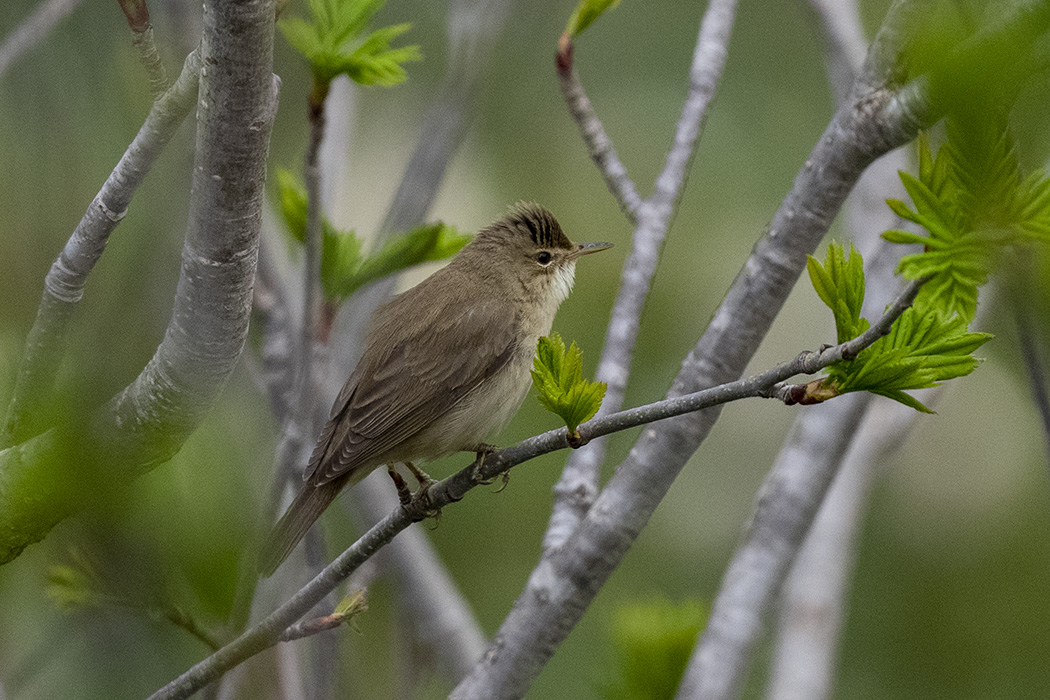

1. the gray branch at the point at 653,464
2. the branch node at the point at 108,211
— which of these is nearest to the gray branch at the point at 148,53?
the branch node at the point at 108,211

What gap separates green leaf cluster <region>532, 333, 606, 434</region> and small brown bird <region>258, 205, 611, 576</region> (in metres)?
1.48

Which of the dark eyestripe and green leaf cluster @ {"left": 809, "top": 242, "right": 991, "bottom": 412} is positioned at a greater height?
the dark eyestripe

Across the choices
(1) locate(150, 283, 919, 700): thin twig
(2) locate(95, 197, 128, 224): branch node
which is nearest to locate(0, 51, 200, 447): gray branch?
(2) locate(95, 197, 128, 224): branch node

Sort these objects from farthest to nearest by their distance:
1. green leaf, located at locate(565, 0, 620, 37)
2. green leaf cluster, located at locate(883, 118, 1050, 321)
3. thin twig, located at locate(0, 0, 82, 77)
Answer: green leaf, located at locate(565, 0, 620, 37) → thin twig, located at locate(0, 0, 82, 77) → green leaf cluster, located at locate(883, 118, 1050, 321)

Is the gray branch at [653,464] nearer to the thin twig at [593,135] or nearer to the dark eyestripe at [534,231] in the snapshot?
the thin twig at [593,135]

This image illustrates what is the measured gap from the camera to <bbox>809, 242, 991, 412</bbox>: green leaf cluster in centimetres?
142

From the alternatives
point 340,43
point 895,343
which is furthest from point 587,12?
point 895,343

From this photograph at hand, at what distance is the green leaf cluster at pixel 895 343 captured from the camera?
142cm

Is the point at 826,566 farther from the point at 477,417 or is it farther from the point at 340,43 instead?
the point at 340,43

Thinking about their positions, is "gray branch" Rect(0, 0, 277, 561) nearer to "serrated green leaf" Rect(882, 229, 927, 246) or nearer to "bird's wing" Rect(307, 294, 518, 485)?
"serrated green leaf" Rect(882, 229, 927, 246)

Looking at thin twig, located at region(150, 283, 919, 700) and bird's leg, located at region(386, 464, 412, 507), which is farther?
bird's leg, located at region(386, 464, 412, 507)

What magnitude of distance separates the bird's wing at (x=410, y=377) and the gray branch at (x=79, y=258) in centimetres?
146

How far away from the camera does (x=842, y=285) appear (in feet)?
4.76

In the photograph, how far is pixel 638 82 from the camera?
6.73m
